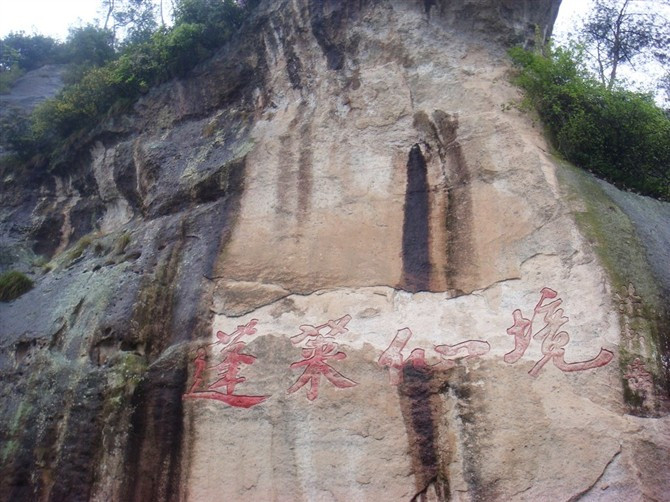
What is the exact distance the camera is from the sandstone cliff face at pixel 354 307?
542 centimetres

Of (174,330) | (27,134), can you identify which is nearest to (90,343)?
(174,330)

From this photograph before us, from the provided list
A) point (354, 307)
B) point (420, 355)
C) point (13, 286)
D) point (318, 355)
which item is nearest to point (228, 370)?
point (318, 355)

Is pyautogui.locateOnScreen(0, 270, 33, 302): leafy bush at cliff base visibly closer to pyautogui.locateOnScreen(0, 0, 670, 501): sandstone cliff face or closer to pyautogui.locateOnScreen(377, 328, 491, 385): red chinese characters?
pyautogui.locateOnScreen(0, 0, 670, 501): sandstone cliff face

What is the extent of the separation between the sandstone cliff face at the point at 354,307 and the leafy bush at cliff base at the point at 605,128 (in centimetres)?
35

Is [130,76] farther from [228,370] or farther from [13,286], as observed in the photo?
Result: [228,370]

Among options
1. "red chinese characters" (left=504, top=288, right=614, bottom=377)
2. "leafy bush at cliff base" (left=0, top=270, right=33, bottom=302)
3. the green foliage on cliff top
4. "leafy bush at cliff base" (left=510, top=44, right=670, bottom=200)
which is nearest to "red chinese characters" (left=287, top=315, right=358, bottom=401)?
"red chinese characters" (left=504, top=288, right=614, bottom=377)

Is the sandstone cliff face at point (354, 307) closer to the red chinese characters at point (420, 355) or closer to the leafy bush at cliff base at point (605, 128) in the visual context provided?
the red chinese characters at point (420, 355)

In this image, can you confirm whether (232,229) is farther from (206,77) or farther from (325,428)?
(206,77)

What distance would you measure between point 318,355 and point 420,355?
931 mm

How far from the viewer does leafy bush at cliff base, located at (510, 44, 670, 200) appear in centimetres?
742

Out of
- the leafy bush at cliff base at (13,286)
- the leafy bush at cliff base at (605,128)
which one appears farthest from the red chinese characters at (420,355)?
the leafy bush at cliff base at (13,286)

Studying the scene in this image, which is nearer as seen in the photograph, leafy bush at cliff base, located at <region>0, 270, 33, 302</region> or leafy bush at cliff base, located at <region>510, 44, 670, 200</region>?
leafy bush at cliff base, located at <region>510, 44, 670, 200</region>

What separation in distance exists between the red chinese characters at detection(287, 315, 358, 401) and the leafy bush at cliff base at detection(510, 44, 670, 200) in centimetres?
328

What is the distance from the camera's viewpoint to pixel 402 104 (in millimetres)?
7996
